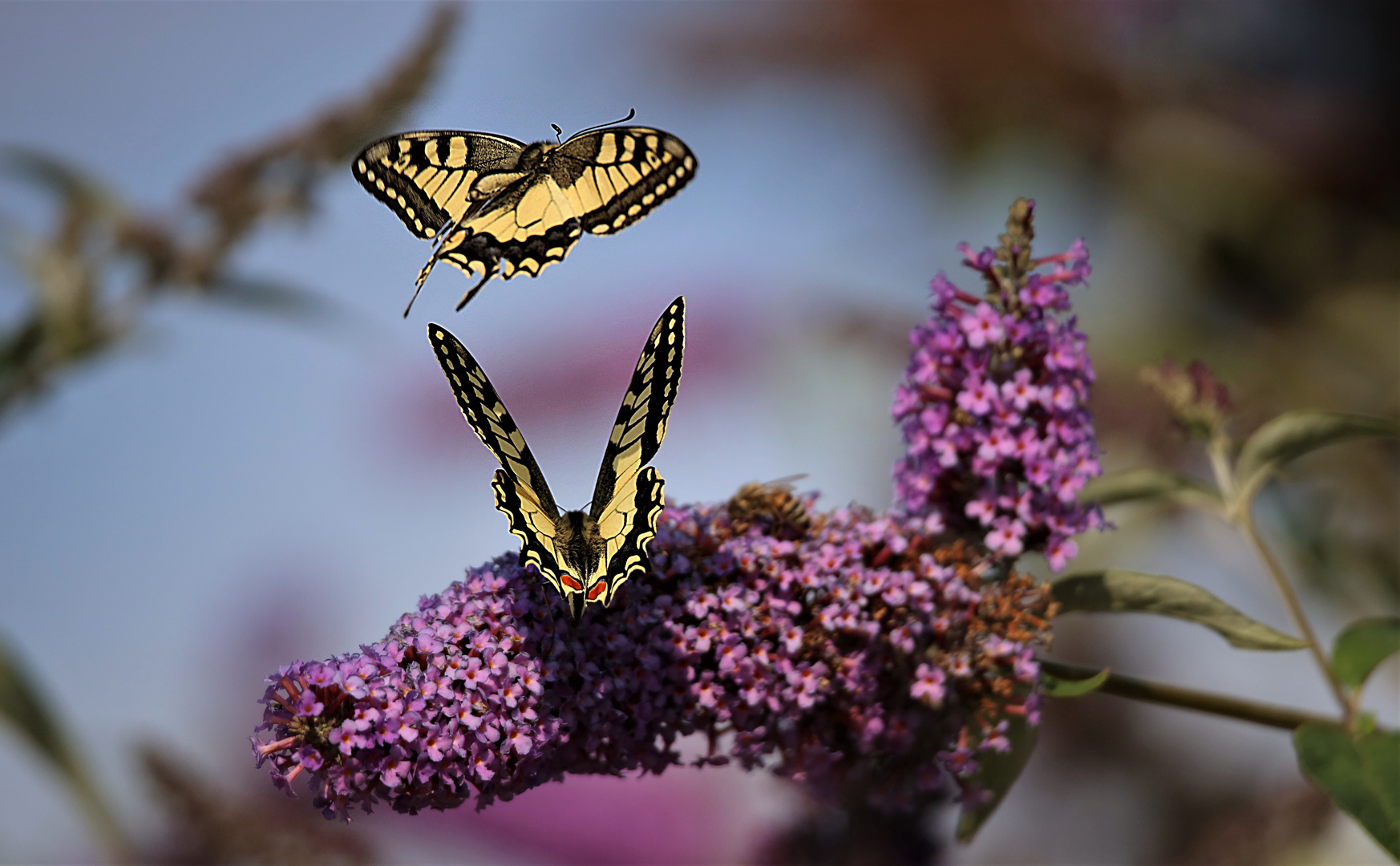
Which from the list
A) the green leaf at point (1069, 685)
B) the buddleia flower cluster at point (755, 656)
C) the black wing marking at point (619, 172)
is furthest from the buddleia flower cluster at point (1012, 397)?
the black wing marking at point (619, 172)

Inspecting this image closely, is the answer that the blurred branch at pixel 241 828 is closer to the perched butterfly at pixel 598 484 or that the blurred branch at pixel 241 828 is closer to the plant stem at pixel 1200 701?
the perched butterfly at pixel 598 484

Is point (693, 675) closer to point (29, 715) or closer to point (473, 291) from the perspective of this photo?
point (473, 291)

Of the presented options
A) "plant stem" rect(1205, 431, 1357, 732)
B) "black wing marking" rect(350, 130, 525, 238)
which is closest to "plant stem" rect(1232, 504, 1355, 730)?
"plant stem" rect(1205, 431, 1357, 732)

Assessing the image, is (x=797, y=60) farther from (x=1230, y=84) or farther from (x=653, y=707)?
(x=653, y=707)

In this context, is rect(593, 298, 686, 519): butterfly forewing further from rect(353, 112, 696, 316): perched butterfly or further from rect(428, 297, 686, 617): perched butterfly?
rect(353, 112, 696, 316): perched butterfly

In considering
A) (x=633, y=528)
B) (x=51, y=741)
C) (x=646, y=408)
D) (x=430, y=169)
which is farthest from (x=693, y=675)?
(x=51, y=741)
